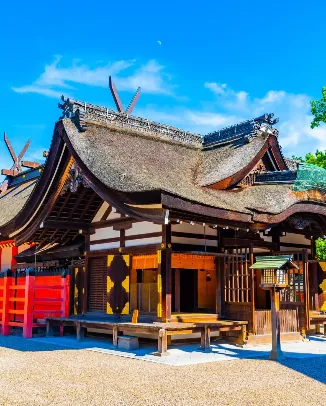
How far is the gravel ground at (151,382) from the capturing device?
693cm

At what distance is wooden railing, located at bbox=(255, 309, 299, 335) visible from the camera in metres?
12.7

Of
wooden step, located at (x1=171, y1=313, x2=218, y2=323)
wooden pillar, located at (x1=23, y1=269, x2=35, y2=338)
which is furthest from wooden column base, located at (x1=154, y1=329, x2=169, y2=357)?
wooden pillar, located at (x1=23, y1=269, x2=35, y2=338)

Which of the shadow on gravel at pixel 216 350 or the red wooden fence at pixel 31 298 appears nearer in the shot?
the shadow on gravel at pixel 216 350

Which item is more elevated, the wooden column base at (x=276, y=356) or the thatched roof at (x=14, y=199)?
the thatched roof at (x=14, y=199)

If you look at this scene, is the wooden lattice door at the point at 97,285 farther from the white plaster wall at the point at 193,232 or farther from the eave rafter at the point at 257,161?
the eave rafter at the point at 257,161

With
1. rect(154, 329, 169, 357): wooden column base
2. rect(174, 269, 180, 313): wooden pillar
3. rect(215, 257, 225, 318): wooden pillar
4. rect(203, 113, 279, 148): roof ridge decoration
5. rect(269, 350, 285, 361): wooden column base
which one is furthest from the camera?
rect(203, 113, 279, 148): roof ridge decoration

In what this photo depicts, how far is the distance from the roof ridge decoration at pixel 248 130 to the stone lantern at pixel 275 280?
6413 millimetres

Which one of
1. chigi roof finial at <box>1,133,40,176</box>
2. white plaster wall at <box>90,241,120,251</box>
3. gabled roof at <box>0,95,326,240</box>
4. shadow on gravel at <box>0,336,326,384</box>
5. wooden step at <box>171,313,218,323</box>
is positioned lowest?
shadow on gravel at <box>0,336,326,384</box>

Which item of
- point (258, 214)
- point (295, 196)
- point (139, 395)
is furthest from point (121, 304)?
point (139, 395)

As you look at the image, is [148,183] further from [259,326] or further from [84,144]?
[259,326]

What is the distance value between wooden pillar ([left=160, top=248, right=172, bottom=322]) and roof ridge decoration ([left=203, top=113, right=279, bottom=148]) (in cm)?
602

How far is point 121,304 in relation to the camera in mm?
13484

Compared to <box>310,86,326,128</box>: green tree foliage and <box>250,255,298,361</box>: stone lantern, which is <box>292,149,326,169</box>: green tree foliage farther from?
<box>250,255,298,361</box>: stone lantern

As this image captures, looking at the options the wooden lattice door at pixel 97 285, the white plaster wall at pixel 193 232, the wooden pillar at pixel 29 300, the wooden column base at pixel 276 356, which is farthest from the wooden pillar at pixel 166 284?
the wooden pillar at pixel 29 300
